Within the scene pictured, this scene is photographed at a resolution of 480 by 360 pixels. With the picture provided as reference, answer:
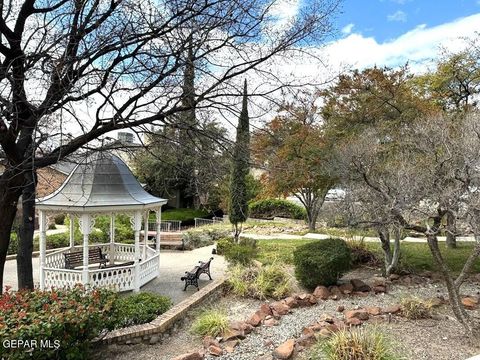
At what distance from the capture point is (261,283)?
8.28 meters

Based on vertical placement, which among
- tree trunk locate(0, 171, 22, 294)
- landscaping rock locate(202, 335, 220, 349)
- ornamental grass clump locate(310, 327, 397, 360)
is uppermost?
tree trunk locate(0, 171, 22, 294)

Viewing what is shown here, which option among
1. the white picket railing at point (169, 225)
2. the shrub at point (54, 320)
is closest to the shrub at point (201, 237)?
the white picket railing at point (169, 225)

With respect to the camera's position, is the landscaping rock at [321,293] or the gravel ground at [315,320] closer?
the gravel ground at [315,320]

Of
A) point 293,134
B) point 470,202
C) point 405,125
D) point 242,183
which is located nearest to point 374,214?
point 470,202

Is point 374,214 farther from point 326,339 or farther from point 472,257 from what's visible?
point 326,339

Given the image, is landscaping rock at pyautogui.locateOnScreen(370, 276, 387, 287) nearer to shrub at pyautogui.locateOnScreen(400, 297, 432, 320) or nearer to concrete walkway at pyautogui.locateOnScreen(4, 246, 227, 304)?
shrub at pyautogui.locateOnScreen(400, 297, 432, 320)

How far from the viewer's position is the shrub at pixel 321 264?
802 centimetres

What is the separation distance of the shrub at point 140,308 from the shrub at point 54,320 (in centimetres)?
98

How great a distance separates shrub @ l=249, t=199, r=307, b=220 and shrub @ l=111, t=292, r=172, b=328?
21005mm

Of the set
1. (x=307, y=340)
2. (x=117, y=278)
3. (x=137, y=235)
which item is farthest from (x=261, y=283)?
(x=117, y=278)

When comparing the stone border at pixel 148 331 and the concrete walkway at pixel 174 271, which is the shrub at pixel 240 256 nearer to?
the concrete walkway at pixel 174 271

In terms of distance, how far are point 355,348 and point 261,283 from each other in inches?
164

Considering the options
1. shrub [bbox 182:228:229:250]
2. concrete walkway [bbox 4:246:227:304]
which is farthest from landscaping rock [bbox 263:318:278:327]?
shrub [bbox 182:228:229:250]

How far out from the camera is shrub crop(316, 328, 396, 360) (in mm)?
4180
